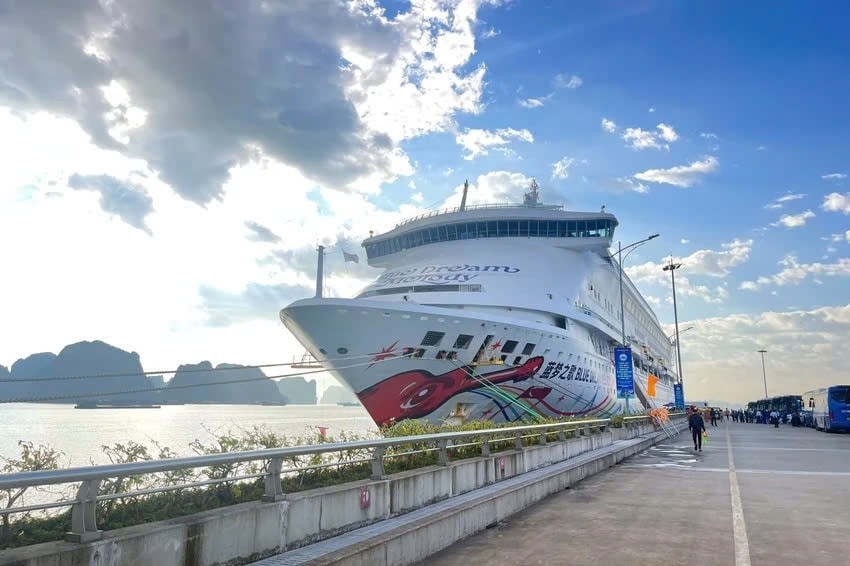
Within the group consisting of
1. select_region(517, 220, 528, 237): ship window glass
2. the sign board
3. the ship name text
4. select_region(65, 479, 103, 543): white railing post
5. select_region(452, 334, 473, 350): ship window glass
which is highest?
select_region(517, 220, 528, 237): ship window glass

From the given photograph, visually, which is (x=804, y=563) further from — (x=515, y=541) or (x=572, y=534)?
(x=515, y=541)

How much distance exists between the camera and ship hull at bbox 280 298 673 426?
23.0 meters

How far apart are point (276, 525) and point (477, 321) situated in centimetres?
1785

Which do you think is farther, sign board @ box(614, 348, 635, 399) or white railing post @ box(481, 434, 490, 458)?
sign board @ box(614, 348, 635, 399)

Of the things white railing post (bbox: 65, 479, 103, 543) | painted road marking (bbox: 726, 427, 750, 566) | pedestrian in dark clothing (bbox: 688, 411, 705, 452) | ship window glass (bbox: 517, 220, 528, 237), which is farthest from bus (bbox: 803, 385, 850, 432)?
white railing post (bbox: 65, 479, 103, 543)

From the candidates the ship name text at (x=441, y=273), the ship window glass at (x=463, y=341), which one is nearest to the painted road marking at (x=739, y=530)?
the ship window glass at (x=463, y=341)

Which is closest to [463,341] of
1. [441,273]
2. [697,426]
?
[441,273]

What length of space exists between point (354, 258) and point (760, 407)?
254 feet

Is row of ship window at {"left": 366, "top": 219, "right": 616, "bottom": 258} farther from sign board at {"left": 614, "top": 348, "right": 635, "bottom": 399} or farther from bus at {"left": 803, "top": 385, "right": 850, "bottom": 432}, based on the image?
bus at {"left": 803, "top": 385, "right": 850, "bottom": 432}

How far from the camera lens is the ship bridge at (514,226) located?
34281 mm

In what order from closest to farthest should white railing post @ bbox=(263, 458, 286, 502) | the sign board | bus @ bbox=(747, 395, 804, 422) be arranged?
white railing post @ bbox=(263, 458, 286, 502)
the sign board
bus @ bbox=(747, 395, 804, 422)

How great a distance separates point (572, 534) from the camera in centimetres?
814

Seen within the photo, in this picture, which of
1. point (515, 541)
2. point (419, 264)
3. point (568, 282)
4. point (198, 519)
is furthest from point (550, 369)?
point (198, 519)

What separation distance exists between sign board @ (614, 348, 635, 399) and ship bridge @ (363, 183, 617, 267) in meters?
8.95
